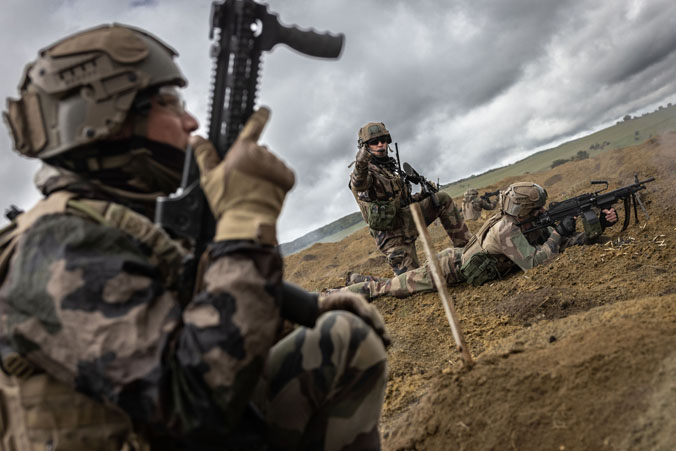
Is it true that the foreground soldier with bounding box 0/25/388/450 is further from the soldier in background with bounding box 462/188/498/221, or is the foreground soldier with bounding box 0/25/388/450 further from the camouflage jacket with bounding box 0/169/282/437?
the soldier in background with bounding box 462/188/498/221

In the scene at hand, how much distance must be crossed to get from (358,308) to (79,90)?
1403 millimetres

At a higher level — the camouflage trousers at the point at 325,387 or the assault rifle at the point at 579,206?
the assault rifle at the point at 579,206

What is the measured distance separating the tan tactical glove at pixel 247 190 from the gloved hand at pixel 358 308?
2.32 ft

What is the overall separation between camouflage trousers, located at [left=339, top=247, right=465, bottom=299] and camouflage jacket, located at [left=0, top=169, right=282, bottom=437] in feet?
16.7

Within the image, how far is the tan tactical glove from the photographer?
1430mm

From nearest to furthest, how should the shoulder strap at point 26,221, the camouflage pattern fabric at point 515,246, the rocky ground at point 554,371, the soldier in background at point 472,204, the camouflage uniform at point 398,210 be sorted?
the shoulder strap at point 26,221, the rocky ground at point 554,371, the camouflage pattern fabric at point 515,246, the camouflage uniform at point 398,210, the soldier in background at point 472,204

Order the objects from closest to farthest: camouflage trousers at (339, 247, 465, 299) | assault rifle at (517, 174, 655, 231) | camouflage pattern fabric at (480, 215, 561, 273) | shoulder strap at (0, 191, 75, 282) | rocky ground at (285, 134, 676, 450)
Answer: shoulder strap at (0, 191, 75, 282) < rocky ground at (285, 134, 676, 450) < camouflage pattern fabric at (480, 215, 561, 273) < camouflage trousers at (339, 247, 465, 299) < assault rifle at (517, 174, 655, 231)

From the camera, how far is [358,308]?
208 centimetres

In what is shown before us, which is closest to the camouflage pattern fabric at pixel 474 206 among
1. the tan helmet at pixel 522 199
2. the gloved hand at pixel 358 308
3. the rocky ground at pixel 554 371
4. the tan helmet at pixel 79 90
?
the tan helmet at pixel 522 199

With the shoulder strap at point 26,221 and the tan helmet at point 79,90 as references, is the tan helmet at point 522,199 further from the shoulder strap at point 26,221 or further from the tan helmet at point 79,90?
the shoulder strap at point 26,221

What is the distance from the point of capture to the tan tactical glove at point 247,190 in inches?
56.3

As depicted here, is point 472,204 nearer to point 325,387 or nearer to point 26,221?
point 325,387

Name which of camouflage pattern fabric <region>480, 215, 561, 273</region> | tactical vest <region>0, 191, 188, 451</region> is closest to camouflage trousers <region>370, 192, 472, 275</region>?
camouflage pattern fabric <region>480, 215, 561, 273</region>

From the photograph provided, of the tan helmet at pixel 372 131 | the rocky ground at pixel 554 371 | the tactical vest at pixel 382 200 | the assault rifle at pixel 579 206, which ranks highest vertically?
the tan helmet at pixel 372 131
